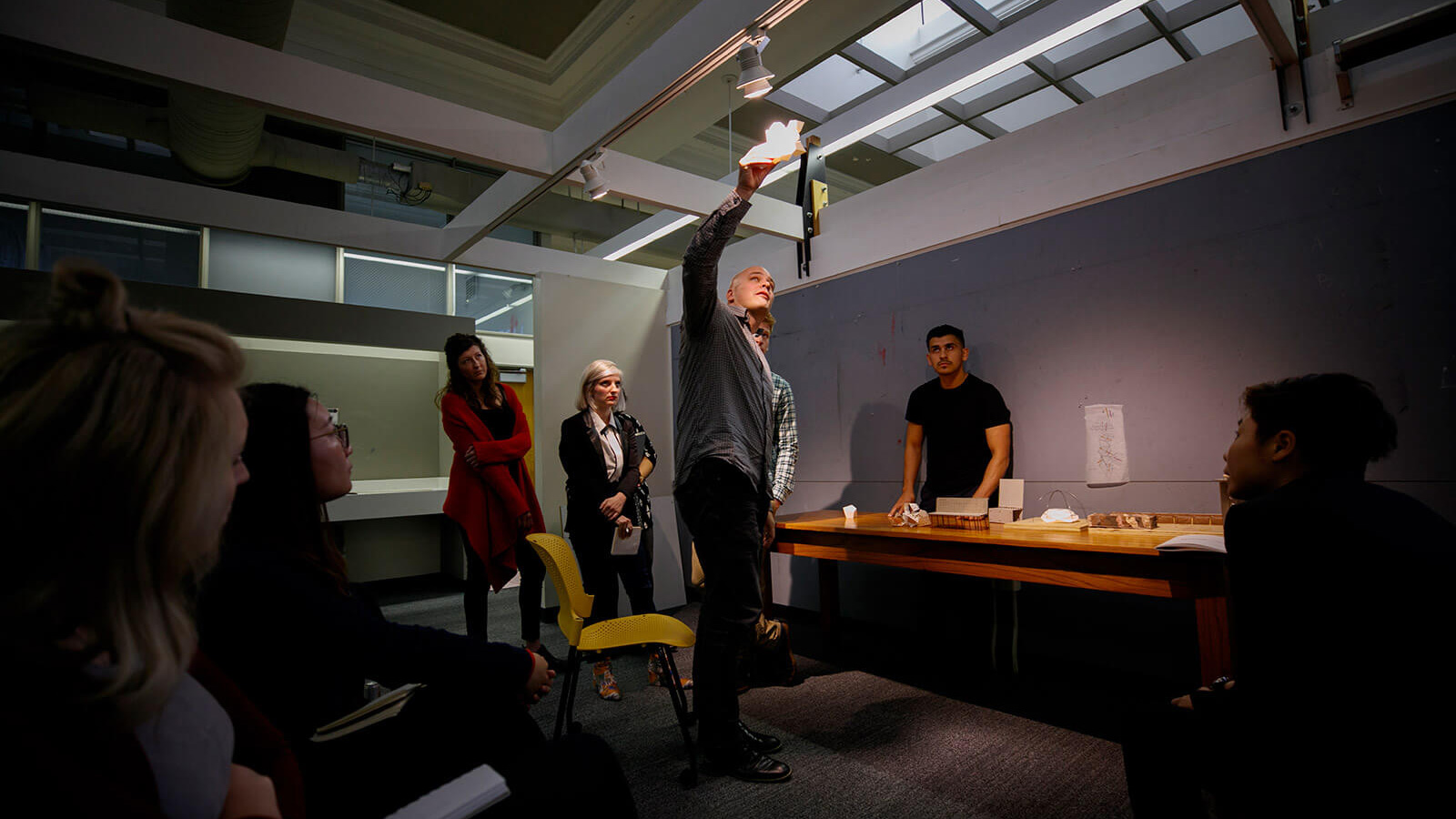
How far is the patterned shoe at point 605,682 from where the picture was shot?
292 cm

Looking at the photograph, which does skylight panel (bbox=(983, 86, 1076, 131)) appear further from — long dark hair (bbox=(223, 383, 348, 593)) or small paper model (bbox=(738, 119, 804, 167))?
long dark hair (bbox=(223, 383, 348, 593))

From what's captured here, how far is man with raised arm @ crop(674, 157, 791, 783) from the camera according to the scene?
6.81 feet

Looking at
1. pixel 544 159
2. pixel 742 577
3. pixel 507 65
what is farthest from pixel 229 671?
pixel 507 65

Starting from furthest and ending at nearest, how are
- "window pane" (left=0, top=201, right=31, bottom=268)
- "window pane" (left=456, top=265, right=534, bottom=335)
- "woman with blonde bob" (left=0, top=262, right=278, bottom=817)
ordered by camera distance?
"window pane" (left=456, top=265, right=534, bottom=335), "window pane" (left=0, top=201, right=31, bottom=268), "woman with blonde bob" (left=0, top=262, right=278, bottom=817)

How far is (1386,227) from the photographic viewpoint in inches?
95.3

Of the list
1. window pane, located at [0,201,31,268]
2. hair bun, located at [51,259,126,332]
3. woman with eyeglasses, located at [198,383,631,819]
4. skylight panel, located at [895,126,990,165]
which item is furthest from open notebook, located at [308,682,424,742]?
skylight panel, located at [895,126,990,165]

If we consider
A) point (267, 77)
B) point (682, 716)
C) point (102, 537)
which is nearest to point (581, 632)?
point (682, 716)

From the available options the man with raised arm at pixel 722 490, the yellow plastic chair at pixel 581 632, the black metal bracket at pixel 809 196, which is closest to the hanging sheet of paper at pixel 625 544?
the yellow plastic chair at pixel 581 632

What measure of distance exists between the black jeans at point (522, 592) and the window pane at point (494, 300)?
12.0ft

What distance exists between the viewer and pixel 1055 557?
2238 mm

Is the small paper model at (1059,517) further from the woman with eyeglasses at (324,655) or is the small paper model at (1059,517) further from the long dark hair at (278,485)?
the long dark hair at (278,485)

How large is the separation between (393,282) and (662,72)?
4296 mm

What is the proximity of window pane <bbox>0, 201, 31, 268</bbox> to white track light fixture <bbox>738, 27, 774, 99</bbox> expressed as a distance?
5.19 meters

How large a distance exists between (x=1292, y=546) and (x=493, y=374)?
316 cm
